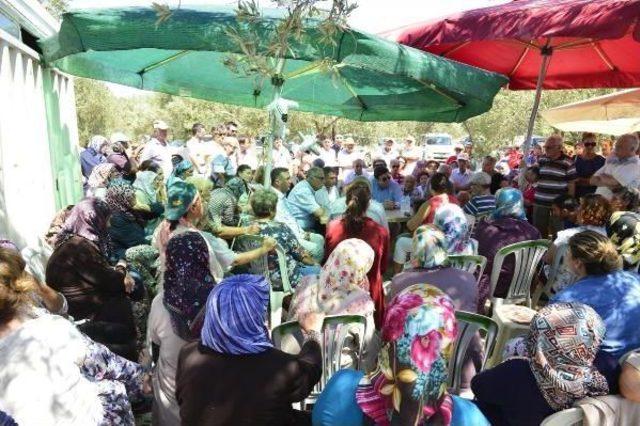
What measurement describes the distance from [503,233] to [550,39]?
284 cm

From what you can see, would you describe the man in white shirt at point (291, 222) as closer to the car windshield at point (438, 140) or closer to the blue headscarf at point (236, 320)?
the blue headscarf at point (236, 320)

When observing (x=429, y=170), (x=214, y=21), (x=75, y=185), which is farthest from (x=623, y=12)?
(x=75, y=185)

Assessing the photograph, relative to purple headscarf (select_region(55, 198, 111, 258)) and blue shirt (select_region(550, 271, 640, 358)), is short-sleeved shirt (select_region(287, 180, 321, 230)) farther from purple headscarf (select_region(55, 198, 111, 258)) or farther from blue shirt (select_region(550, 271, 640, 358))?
blue shirt (select_region(550, 271, 640, 358))

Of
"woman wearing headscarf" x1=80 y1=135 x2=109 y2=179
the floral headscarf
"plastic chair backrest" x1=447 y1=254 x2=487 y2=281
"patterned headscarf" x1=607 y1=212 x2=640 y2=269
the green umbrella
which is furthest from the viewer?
"woman wearing headscarf" x1=80 y1=135 x2=109 y2=179

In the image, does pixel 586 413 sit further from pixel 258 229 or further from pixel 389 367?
pixel 258 229

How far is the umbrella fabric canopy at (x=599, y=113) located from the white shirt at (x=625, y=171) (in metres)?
3.08

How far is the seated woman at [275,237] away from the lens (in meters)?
4.10

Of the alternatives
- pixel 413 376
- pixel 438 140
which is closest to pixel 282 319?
pixel 413 376

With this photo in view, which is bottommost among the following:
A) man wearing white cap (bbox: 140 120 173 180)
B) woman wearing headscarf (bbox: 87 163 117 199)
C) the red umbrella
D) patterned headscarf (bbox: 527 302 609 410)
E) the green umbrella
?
patterned headscarf (bbox: 527 302 609 410)

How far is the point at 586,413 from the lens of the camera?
Result: 6.00ft

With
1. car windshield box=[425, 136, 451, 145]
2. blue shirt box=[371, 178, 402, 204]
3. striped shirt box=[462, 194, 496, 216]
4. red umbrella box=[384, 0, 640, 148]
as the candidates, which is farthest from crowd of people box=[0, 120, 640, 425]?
car windshield box=[425, 136, 451, 145]

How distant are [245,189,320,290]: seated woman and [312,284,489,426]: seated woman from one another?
230 centimetres

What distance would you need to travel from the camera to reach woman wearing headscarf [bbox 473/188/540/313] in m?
4.35

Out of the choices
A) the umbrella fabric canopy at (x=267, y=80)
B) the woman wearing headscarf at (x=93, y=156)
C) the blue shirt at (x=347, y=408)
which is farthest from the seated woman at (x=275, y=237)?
the woman wearing headscarf at (x=93, y=156)
